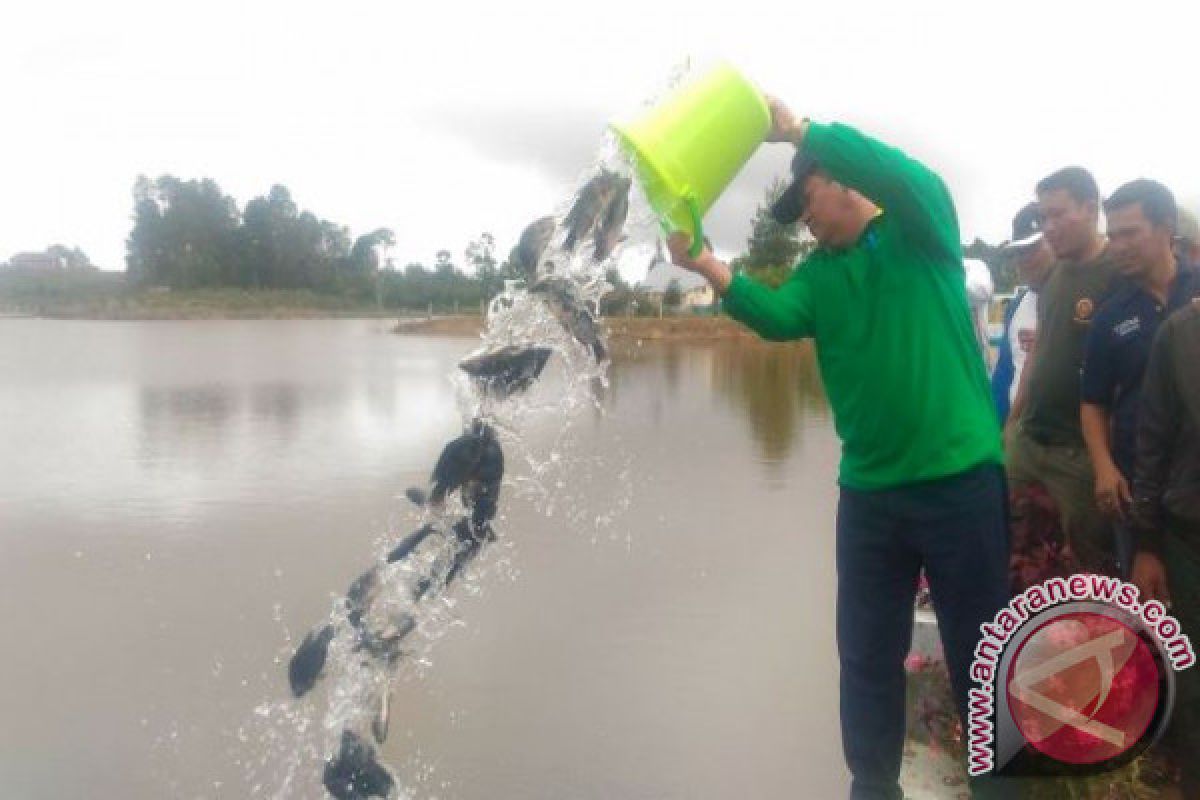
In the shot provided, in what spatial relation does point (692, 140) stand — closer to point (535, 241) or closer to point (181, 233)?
point (535, 241)

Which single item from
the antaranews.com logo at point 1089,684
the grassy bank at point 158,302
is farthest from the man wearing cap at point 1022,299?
the grassy bank at point 158,302

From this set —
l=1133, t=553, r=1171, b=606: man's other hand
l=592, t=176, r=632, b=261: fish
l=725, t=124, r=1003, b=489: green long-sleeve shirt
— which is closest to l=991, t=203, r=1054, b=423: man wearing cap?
l=1133, t=553, r=1171, b=606: man's other hand

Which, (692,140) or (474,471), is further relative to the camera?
(474,471)

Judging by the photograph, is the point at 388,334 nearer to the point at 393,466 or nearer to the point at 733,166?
the point at 393,466

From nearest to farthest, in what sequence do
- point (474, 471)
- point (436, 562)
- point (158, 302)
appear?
point (474, 471)
point (436, 562)
point (158, 302)

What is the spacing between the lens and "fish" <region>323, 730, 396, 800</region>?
9.67 ft

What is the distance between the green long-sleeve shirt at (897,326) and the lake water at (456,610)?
835 mm

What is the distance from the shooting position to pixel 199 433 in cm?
1073

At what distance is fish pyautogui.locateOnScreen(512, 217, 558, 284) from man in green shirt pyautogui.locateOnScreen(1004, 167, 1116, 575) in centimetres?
173

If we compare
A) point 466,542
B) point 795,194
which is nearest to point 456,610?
point 466,542

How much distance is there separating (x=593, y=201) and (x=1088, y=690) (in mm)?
1775

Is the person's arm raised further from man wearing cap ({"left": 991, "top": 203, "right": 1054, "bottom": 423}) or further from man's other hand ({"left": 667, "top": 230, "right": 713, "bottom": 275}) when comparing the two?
man wearing cap ({"left": 991, "top": 203, "right": 1054, "bottom": 423})

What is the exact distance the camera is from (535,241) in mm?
2486

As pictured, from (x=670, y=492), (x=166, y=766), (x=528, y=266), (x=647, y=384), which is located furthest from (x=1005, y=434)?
(x=647, y=384)
